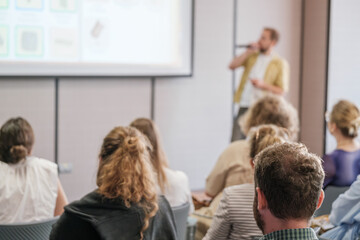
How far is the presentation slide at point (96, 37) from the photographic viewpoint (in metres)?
4.72

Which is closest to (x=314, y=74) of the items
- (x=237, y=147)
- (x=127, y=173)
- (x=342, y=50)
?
(x=342, y=50)

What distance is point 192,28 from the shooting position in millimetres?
5559

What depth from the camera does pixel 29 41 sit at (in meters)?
4.78

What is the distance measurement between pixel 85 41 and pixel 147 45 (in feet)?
1.98

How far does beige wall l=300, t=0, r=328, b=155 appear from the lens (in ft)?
20.3

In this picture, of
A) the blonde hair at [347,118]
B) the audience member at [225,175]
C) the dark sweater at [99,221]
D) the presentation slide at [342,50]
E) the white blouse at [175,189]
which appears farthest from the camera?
the presentation slide at [342,50]

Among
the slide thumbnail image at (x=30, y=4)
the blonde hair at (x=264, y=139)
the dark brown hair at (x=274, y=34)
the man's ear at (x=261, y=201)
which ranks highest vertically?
the slide thumbnail image at (x=30, y=4)

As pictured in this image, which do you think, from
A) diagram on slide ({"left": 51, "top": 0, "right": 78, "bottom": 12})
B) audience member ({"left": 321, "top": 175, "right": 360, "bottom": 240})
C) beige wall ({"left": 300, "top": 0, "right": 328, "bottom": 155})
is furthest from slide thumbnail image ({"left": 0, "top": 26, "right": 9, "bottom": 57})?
beige wall ({"left": 300, "top": 0, "right": 328, "bottom": 155})

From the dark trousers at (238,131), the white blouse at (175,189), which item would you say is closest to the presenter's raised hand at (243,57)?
A: the dark trousers at (238,131)

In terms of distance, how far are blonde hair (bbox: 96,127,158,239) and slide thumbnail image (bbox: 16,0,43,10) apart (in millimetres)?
2656

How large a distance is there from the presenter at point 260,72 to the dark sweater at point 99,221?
352 cm

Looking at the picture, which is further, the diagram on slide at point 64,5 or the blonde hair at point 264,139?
the diagram on slide at point 64,5

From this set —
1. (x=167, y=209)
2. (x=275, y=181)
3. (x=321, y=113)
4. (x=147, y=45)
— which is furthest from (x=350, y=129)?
(x=321, y=113)

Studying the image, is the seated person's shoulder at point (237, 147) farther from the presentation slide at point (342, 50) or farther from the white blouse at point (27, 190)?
the presentation slide at point (342, 50)
